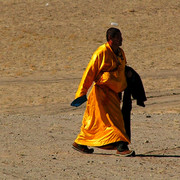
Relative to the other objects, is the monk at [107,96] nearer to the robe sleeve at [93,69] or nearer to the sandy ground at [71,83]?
the robe sleeve at [93,69]

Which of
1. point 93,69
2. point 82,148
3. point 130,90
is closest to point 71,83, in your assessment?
point 82,148

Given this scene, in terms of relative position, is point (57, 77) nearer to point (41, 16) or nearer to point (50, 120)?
point (50, 120)

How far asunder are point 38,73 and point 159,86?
3941 mm

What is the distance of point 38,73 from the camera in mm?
17547

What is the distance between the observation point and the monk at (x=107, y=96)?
7.37 m

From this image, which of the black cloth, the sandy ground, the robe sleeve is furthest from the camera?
the black cloth

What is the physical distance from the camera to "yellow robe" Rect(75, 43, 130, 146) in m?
7.36

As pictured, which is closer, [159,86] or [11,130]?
[11,130]

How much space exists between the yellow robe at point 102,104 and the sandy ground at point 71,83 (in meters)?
0.28

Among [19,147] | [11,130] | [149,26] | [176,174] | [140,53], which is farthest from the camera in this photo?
[149,26]

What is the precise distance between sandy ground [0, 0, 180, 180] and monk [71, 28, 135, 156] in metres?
0.23

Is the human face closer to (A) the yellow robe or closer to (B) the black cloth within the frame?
(A) the yellow robe

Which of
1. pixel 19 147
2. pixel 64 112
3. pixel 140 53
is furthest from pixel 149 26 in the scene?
pixel 19 147

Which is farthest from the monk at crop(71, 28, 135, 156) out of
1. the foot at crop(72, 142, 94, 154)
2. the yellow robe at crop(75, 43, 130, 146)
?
the foot at crop(72, 142, 94, 154)
